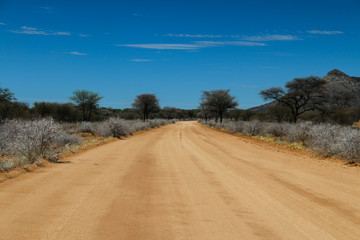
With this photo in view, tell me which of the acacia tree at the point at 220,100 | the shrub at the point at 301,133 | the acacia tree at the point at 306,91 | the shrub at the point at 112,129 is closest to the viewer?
the shrub at the point at 301,133

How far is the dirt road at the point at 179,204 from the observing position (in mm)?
3686

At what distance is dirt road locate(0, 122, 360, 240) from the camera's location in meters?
3.69

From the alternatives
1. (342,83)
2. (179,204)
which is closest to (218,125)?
(179,204)

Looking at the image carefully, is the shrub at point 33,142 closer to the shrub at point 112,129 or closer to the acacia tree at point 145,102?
the shrub at point 112,129

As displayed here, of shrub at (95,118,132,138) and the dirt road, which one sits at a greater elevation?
shrub at (95,118,132,138)

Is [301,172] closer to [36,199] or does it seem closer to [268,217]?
[268,217]

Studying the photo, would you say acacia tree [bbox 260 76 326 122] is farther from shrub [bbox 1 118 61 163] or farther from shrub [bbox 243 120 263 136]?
shrub [bbox 1 118 61 163]

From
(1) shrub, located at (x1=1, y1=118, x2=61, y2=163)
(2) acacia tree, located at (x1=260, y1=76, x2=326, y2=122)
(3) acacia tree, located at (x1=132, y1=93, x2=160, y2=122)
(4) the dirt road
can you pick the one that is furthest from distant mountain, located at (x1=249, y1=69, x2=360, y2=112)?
(4) the dirt road

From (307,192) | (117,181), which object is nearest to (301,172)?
(307,192)

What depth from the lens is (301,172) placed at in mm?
8273

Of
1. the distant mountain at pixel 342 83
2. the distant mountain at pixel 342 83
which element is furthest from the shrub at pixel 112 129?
the distant mountain at pixel 342 83

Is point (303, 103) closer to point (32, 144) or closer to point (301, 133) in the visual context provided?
point (301, 133)

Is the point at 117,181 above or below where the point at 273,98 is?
below

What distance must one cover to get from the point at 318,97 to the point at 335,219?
30.6 metres
